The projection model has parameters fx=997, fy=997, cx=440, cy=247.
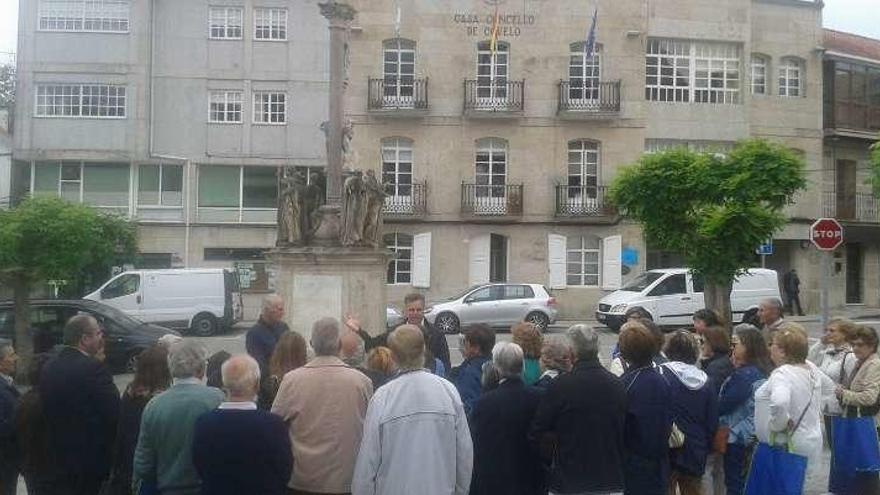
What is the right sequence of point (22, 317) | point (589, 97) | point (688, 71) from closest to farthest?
point (22, 317) → point (589, 97) → point (688, 71)

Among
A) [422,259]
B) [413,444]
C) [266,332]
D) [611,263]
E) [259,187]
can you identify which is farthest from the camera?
[259,187]

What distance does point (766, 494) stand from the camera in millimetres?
6945

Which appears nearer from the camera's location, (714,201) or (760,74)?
(714,201)

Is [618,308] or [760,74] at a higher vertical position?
[760,74]

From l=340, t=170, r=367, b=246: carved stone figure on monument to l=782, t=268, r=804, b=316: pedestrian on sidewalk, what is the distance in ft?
75.5

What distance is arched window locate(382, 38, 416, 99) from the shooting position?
33781mm

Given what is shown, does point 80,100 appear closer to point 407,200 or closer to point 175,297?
point 175,297

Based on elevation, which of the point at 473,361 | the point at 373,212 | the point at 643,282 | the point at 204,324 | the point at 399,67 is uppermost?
the point at 399,67

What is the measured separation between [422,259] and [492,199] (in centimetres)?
317

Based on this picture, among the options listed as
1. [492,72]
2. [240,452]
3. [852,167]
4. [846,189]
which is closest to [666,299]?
[492,72]

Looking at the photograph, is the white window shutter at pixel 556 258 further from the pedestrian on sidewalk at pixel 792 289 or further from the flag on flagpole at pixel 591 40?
the pedestrian on sidewalk at pixel 792 289

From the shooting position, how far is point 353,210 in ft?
45.3

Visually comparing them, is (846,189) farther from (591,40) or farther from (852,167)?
(591,40)

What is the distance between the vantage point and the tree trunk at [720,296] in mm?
22794
